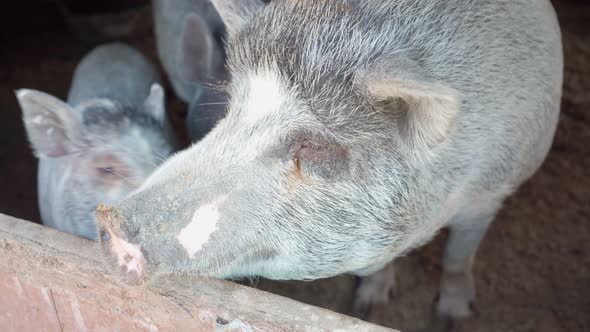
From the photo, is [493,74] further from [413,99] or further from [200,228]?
[200,228]

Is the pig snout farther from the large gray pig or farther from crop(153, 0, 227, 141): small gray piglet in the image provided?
crop(153, 0, 227, 141): small gray piglet

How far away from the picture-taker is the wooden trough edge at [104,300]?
1.27 m

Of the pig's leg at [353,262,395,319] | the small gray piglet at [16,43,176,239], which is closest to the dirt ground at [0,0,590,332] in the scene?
the pig's leg at [353,262,395,319]

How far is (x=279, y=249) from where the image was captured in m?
1.48

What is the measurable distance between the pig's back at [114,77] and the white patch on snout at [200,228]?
1.40 m

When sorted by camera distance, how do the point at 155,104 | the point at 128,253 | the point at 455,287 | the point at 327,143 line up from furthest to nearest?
the point at 455,287 < the point at 155,104 < the point at 327,143 < the point at 128,253

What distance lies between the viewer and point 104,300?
1.40 m

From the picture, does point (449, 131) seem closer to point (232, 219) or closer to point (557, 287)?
point (232, 219)

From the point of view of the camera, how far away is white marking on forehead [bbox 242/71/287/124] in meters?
1.41

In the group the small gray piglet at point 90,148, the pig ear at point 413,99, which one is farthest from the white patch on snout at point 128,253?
the small gray piglet at point 90,148

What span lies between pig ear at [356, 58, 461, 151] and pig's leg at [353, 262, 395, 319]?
117 cm

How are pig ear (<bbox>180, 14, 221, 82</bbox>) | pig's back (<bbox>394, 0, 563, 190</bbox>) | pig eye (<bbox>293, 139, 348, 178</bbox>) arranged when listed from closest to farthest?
pig eye (<bbox>293, 139, 348, 178</bbox>) → pig's back (<bbox>394, 0, 563, 190</bbox>) → pig ear (<bbox>180, 14, 221, 82</bbox>)

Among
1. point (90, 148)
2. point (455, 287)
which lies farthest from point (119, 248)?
point (455, 287)

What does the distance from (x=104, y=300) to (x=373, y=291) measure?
134cm
